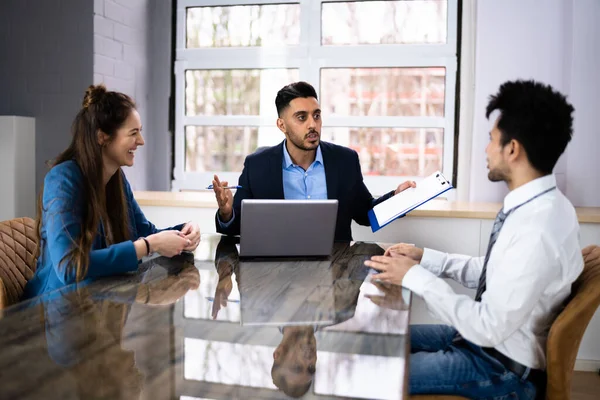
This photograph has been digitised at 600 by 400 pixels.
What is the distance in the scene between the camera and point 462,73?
3.81 m

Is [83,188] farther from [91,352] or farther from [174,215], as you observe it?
[174,215]

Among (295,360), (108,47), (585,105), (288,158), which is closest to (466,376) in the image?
(295,360)

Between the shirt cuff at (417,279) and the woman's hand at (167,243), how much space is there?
0.74 m

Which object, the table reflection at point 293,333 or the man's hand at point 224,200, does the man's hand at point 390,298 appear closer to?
the table reflection at point 293,333

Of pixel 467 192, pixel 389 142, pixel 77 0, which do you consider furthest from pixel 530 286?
pixel 77 0

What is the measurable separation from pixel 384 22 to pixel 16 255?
2.73m

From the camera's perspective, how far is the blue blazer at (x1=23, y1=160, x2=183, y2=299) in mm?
1873

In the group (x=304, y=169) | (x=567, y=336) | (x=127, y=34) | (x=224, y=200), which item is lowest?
(x=567, y=336)

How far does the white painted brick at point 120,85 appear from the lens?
3948 millimetres

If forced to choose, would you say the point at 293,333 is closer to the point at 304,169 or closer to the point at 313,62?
the point at 304,169

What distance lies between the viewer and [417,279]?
1.72 m

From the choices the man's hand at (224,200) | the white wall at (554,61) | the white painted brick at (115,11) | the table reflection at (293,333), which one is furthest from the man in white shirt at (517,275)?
the white painted brick at (115,11)

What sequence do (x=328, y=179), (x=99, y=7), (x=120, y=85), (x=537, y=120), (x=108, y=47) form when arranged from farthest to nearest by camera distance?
(x=120, y=85)
(x=108, y=47)
(x=99, y=7)
(x=328, y=179)
(x=537, y=120)

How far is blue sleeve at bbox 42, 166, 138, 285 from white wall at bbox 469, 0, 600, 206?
235cm
